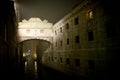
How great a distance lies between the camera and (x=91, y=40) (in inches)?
779

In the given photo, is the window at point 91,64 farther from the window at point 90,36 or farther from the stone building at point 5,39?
the stone building at point 5,39

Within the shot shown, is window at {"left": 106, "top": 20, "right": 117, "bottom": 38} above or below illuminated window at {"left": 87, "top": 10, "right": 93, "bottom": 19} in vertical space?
below

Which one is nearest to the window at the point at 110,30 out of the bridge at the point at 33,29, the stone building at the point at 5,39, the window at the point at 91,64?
the window at the point at 91,64

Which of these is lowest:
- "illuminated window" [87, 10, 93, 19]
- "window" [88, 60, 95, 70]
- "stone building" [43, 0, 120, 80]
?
"window" [88, 60, 95, 70]

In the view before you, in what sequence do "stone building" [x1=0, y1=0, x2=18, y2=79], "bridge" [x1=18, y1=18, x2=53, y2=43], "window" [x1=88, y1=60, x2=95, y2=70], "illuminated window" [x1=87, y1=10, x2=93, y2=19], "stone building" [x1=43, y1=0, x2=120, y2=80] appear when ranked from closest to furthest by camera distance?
"stone building" [x1=0, y1=0, x2=18, y2=79] < "stone building" [x1=43, y1=0, x2=120, y2=80] < "window" [x1=88, y1=60, x2=95, y2=70] < "illuminated window" [x1=87, y1=10, x2=93, y2=19] < "bridge" [x1=18, y1=18, x2=53, y2=43]

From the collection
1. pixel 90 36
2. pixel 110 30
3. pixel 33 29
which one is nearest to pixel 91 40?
pixel 90 36

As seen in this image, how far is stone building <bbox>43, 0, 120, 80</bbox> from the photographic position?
630 inches

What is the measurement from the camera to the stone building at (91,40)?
16.0 metres

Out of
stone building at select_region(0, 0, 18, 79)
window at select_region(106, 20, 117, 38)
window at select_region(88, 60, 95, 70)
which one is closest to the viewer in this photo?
stone building at select_region(0, 0, 18, 79)

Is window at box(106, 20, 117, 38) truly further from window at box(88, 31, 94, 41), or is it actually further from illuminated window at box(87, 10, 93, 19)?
illuminated window at box(87, 10, 93, 19)

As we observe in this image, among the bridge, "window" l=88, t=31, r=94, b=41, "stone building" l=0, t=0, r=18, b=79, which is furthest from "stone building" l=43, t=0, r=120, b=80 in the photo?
"stone building" l=0, t=0, r=18, b=79

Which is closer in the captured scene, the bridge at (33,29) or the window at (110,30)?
the window at (110,30)

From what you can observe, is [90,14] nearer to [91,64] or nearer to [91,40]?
[91,40]

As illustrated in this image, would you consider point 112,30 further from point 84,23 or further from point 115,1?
point 84,23
